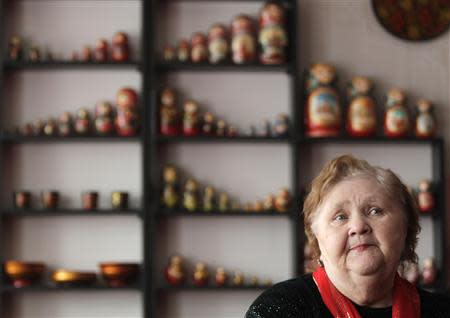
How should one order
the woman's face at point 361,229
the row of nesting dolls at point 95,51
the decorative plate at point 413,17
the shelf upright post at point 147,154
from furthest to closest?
the decorative plate at point 413,17 → the row of nesting dolls at point 95,51 → the shelf upright post at point 147,154 → the woman's face at point 361,229

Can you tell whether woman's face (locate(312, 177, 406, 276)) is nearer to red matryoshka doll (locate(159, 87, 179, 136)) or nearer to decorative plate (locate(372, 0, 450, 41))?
red matryoshka doll (locate(159, 87, 179, 136))

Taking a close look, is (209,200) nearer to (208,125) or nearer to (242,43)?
(208,125)

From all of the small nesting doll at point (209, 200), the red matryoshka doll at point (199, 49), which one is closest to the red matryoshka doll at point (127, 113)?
the red matryoshka doll at point (199, 49)

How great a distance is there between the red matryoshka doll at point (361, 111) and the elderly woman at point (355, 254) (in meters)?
2.34

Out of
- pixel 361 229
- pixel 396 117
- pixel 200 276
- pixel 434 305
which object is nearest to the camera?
pixel 361 229

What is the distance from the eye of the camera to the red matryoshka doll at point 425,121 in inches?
159

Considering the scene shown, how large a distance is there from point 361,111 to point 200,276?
1136 millimetres

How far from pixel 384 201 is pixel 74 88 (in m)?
2.76

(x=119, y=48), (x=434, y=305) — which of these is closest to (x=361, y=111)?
(x=119, y=48)

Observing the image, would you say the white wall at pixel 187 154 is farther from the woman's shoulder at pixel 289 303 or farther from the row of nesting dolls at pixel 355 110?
the woman's shoulder at pixel 289 303

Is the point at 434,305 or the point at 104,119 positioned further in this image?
the point at 104,119

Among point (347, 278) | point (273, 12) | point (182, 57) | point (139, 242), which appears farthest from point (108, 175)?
point (347, 278)

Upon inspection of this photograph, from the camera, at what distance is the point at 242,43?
399cm

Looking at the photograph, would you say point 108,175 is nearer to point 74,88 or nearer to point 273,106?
point 74,88
